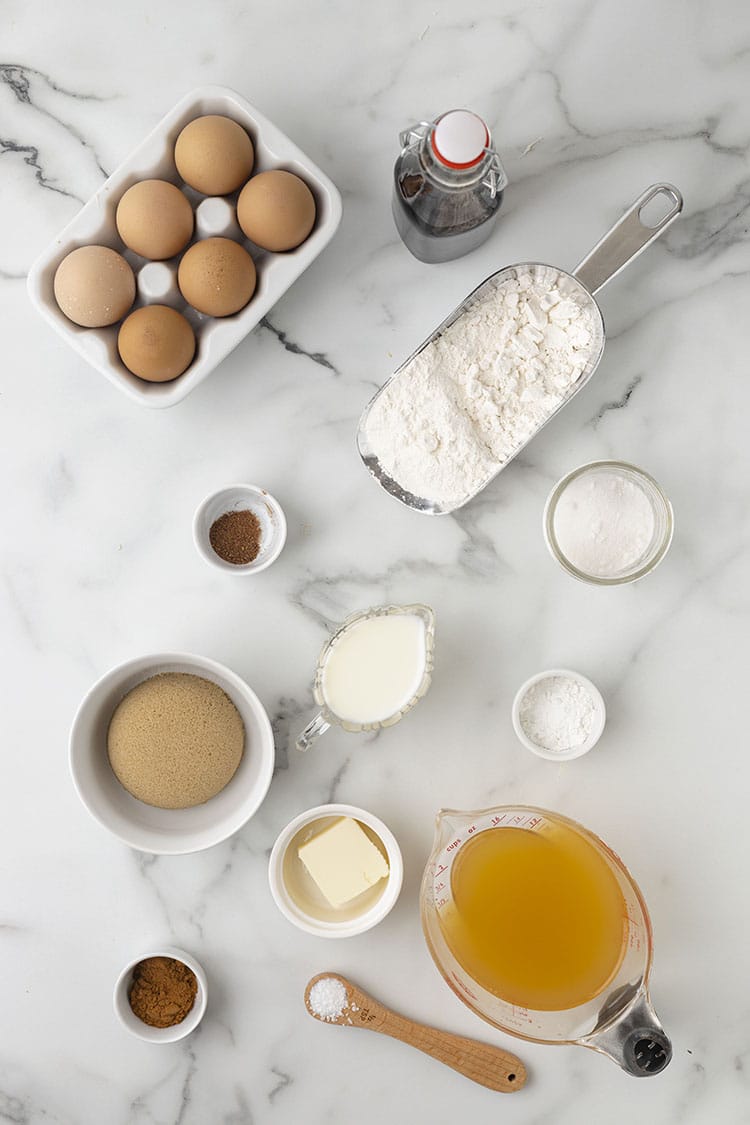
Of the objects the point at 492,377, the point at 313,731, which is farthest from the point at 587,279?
the point at 313,731

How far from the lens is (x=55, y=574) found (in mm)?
1304

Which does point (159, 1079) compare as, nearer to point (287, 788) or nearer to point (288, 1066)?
point (288, 1066)

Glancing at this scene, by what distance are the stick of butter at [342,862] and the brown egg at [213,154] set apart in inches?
34.5

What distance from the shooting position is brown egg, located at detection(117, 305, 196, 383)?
1148 mm

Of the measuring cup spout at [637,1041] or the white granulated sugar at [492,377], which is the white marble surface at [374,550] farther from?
the measuring cup spout at [637,1041]

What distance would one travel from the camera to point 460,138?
1015mm

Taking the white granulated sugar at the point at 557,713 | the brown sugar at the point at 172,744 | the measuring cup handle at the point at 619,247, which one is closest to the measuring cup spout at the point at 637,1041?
the white granulated sugar at the point at 557,713

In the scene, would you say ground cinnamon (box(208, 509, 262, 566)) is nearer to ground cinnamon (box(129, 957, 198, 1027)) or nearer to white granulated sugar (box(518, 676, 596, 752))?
white granulated sugar (box(518, 676, 596, 752))

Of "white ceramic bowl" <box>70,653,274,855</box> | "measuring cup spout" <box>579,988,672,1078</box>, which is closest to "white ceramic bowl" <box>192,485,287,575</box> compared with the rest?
"white ceramic bowl" <box>70,653,274,855</box>

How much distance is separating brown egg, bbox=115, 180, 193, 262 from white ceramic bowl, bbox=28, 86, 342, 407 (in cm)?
3

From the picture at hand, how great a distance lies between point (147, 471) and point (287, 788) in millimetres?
504

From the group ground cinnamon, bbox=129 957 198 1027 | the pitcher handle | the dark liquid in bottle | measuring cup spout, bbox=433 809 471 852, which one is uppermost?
the dark liquid in bottle

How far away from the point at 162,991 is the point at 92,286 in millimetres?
976

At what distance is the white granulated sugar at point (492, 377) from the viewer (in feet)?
3.91
